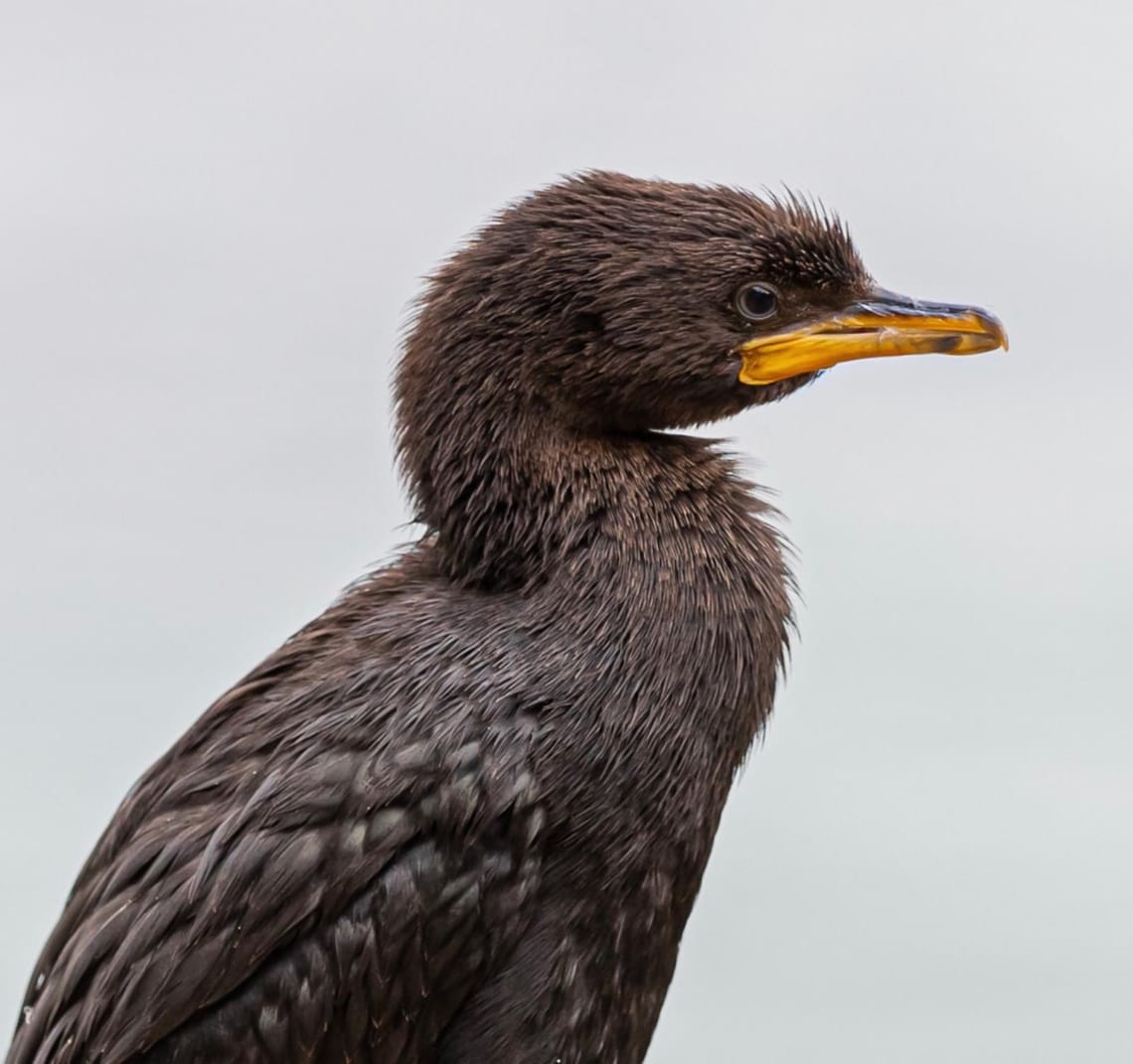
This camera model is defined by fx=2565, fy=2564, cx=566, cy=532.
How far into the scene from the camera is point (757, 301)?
7.57 metres

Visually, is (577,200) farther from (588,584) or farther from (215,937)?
(215,937)

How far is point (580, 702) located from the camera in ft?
23.7

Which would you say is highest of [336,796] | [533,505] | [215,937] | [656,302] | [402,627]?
[656,302]

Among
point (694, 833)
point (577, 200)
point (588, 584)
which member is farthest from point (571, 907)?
point (577, 200)

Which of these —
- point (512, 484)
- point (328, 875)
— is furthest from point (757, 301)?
point (328, 875)

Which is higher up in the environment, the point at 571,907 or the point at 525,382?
the point at 525,382

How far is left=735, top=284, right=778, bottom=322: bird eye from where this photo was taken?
7527 mm

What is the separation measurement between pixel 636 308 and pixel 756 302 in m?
0.40

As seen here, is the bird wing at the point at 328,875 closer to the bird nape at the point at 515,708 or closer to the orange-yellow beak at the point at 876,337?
the bird nape at the point at 515,708

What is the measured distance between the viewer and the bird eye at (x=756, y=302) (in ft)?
24.7

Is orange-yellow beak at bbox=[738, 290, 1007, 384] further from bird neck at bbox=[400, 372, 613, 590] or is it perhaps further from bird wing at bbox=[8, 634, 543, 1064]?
bird wing at bbox=[8, 634, 543, 1064]

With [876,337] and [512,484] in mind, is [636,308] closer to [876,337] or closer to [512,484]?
[512,484]

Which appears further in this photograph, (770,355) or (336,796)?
(770,355)

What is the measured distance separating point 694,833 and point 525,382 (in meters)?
1.39
